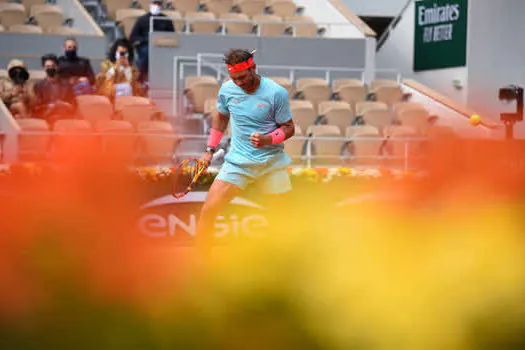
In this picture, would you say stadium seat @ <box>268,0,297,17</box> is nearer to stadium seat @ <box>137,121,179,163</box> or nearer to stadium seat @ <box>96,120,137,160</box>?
stadium seat @ <box>137,121,179,163</box>

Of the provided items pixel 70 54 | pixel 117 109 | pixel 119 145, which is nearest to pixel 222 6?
pixel 70 54

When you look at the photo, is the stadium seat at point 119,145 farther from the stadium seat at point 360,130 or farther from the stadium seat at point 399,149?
the stadium seat at point 360,130

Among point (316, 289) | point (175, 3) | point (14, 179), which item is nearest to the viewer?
point (316, 289)

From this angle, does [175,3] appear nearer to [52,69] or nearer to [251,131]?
[52,69]

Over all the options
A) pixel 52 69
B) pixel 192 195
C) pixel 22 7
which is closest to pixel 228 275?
pixel 192 195

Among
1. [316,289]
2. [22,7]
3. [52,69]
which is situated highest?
[22,7]

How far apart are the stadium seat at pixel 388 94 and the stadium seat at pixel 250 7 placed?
313 cm

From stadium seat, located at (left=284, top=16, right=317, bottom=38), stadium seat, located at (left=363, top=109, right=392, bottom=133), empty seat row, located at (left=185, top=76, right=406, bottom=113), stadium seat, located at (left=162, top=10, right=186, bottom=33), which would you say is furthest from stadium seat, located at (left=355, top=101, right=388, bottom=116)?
stadium seat, located at (left=162, top=10, right=186, bottom=33)

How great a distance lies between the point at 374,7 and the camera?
21391 millimetres

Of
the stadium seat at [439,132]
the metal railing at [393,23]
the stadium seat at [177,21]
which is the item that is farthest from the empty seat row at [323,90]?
the metal railing at [393,23]

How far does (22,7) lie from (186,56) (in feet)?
9.23

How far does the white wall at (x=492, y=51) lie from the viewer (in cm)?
1695

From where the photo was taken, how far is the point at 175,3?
16.8 m

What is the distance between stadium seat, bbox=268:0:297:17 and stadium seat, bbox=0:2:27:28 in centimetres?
444
